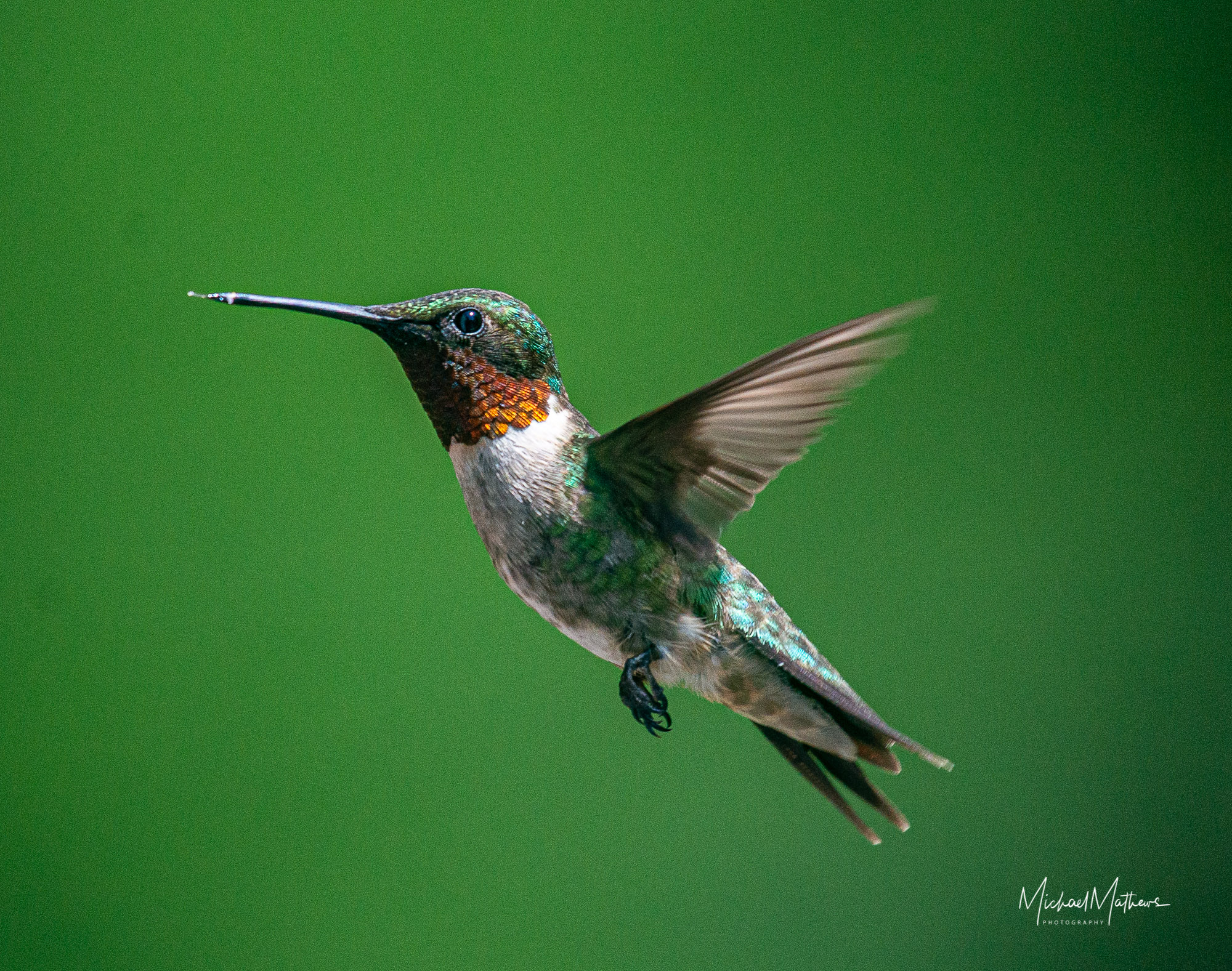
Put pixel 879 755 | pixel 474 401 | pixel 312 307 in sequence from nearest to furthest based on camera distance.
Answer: pixel 312 307 → pixel 474 401 → pixel 879 755

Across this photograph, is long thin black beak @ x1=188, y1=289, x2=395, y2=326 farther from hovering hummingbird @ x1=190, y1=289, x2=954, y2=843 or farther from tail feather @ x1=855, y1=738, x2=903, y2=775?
tail feather @ x1=855, y1=738, x2=903, y2=775

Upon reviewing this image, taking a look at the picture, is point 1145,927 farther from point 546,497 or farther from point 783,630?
point 546,497

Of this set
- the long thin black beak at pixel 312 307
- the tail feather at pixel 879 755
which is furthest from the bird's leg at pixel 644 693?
the long thin black beak at pixel 312 307

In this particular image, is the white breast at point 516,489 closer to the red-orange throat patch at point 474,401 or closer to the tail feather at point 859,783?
the red-orange throat patch at point 474,401

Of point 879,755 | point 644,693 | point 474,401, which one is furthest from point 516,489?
point 879,755

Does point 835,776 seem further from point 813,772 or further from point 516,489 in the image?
point 516,489

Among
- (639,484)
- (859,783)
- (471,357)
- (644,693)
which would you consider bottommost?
(859,783)

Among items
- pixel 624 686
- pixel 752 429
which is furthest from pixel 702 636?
pixel 752 429
